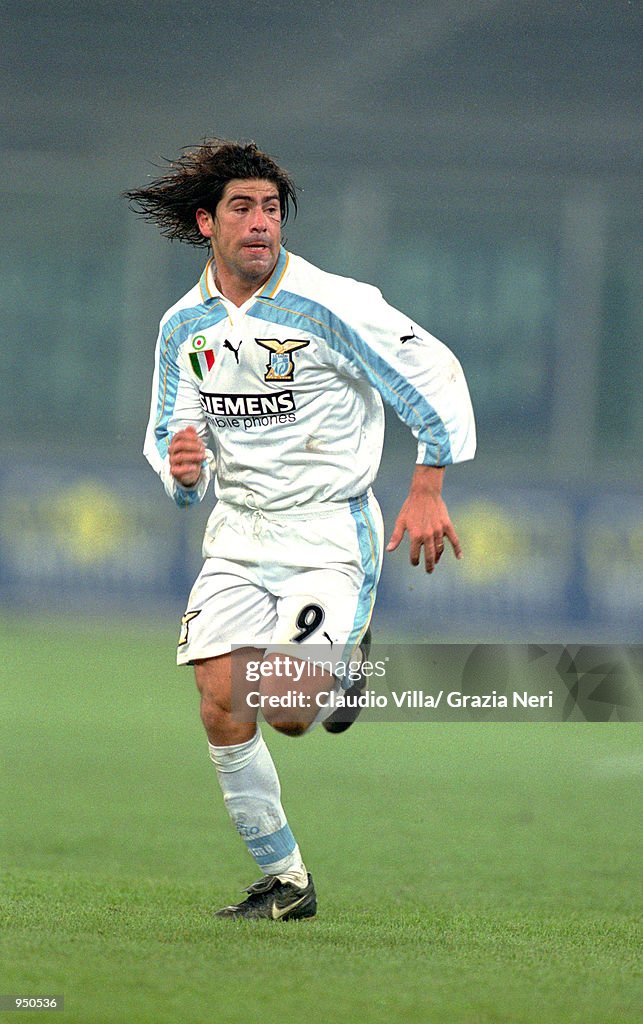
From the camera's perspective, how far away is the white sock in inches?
151

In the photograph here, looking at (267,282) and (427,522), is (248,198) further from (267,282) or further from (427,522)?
(427,522)

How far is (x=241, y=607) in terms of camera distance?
386cm

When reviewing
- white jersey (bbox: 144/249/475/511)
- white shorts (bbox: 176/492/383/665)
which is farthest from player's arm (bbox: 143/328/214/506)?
white shorts (bbox: 176/492/383/665)

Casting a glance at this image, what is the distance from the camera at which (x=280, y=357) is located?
3.79 meters

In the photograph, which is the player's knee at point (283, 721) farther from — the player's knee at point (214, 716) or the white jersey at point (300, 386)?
the white jersey at point (300, 386)

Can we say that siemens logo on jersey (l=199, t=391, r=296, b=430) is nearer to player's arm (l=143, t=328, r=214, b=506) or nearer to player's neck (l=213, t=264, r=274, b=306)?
player's arm (l=143, t=328, r=214, b=506)

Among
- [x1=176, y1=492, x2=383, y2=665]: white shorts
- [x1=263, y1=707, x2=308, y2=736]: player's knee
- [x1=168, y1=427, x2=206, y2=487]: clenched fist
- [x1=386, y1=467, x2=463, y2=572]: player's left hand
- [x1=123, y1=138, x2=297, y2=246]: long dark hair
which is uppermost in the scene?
[x1=123, y1=138, x2=297, y2=246]: long dark hair

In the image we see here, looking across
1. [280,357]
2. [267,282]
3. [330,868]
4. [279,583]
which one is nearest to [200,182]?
[267,282]

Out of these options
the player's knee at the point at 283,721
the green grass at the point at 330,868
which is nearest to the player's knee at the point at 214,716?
the player's knee at the point at 283,721

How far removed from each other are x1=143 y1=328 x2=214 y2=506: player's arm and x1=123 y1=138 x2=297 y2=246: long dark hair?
337 millimetres

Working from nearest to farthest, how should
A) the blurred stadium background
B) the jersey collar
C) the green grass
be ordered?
the green grass → the jersey collar → the blurred stadium background

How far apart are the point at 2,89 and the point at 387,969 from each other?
17.8 ft

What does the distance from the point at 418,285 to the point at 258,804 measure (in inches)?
271

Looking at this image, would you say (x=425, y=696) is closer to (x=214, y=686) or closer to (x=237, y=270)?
(x=214, y=686)
